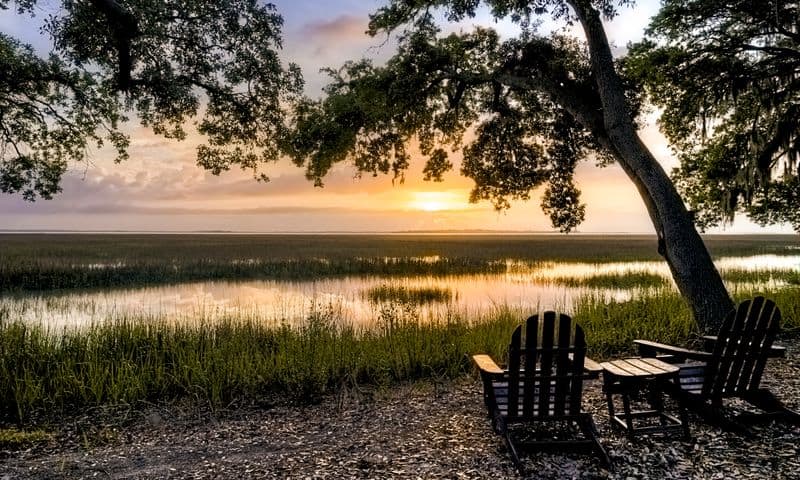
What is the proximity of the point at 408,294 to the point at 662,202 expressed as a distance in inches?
484

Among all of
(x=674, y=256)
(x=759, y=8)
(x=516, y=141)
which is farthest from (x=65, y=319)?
(x=759, y=8)

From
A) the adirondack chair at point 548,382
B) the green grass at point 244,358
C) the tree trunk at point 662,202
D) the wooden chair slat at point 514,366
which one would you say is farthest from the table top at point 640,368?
the tree trunk at point 662,202

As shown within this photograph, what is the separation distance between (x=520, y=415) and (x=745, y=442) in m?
2.11

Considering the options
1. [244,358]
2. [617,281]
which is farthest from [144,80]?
[617,281]

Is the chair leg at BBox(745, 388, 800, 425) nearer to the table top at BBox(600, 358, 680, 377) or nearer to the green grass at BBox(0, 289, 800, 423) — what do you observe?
the table top at BBox(600, 358, 680, 377)

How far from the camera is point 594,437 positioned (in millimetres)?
4496

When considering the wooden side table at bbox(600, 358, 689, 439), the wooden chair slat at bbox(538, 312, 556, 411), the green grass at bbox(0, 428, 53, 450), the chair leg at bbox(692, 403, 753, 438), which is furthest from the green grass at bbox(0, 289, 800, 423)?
the chair leg at bbox(692, 403, 753, 438)

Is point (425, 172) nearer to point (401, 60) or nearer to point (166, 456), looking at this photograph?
point (401, 60)

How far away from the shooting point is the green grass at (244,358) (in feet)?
22.5

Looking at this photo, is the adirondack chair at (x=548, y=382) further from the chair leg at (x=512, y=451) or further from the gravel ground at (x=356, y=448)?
the gravel ground at (x=356, y=448)

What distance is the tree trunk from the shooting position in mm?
9070

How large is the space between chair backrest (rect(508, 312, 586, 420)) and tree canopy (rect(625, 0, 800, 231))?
8.71 meters

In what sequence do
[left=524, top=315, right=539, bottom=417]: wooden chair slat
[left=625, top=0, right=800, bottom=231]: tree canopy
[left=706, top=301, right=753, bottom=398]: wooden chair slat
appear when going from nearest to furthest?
[left=524, top=315, right=539, bottom=417]: wooden chair slat, [left=706, top=301, right=753, bottom=398]: wooden chair slat, [left=625, top=0, right=800, bottom=231]: tree canopy

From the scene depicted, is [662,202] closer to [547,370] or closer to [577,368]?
Answer: [577,368]
